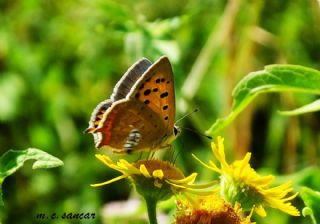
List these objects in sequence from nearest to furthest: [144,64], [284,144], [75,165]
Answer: [144,64] → [284,144] → [75,165]

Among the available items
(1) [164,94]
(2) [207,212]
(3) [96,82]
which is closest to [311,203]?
(2) [207,212]

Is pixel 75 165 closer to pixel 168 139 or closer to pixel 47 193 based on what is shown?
pixel 47 193

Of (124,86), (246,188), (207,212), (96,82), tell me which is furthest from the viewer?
(96,82)

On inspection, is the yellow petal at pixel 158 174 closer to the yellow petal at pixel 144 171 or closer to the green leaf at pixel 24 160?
the yellow petal at pixel 144 171

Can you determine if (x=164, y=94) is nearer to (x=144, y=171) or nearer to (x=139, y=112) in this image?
(x=139, y=112)

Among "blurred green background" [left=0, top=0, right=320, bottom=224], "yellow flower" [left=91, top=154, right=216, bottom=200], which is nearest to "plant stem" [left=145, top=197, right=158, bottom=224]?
"yellow flower" [left=91, top=154, right=216, bottom=200]

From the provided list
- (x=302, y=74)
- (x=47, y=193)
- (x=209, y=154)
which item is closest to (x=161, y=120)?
(x=302, y=74)
